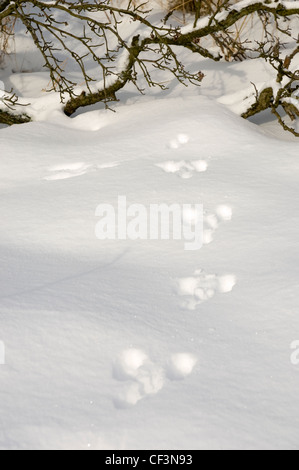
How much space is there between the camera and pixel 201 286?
7.79ft

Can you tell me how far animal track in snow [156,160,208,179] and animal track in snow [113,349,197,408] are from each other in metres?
1.51

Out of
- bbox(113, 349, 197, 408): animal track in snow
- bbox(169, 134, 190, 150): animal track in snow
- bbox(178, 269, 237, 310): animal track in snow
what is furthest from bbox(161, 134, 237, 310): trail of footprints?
bbox(169, 134, 190, 150): animal track in snow

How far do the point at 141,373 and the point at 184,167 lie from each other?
5.52 ft

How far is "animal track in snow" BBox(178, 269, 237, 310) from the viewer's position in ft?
7.51

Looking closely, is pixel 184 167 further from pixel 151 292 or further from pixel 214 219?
pixel 151 292

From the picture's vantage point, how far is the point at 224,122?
3.69 meters

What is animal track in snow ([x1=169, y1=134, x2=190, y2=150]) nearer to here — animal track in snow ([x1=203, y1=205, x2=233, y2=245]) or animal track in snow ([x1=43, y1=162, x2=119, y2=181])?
animal track in snow ([x1=43, y1=162, x2=119, y2=181])

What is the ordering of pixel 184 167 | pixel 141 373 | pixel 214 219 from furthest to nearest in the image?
pixel 184 167, pixel 214 219, pixel 141 373

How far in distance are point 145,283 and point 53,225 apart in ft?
2.25

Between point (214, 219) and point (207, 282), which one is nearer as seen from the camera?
point (207, 282)

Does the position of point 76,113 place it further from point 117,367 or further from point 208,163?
point 117,367

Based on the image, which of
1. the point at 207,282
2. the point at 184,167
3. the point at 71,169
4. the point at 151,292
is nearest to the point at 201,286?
the point at 207,282

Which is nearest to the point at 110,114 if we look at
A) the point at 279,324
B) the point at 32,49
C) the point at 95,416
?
the point at 32,49
